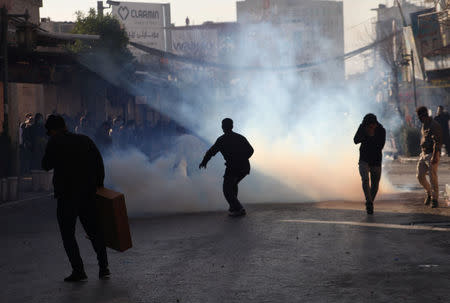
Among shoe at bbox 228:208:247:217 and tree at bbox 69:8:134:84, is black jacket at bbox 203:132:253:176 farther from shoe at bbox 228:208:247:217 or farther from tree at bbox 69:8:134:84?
tree at bbox 69:8:134:84

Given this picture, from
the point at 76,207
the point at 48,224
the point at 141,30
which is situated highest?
the point at 141,30

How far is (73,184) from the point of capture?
7906 mm

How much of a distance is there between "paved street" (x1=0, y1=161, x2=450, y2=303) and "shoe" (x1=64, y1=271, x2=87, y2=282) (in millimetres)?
98

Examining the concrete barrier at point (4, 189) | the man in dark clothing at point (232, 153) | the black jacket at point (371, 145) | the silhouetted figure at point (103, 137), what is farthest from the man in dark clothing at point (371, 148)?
the silhouetted figure at point (103, 137)

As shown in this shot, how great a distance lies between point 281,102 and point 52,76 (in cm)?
861

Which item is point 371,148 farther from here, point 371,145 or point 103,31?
point 103,31

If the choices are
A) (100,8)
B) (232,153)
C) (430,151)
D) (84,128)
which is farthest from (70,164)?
(100,8)

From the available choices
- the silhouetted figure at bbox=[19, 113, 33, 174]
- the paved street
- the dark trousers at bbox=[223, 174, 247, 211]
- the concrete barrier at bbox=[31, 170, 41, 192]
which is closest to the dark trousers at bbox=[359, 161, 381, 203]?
the paved street

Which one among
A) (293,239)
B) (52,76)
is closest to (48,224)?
(293,239)

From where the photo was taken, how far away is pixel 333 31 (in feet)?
165

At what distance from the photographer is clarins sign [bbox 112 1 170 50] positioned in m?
82.5

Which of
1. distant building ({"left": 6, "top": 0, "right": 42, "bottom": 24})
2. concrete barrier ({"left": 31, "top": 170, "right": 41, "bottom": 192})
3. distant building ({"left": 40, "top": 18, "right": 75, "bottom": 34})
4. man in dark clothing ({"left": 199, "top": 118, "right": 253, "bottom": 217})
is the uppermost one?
distant building ({"left": 40, "top": 18, "right": 75, "bottom": 34})

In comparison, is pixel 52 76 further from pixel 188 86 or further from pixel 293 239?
pixel 293 239

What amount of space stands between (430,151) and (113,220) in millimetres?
7361
